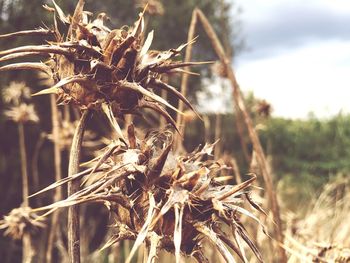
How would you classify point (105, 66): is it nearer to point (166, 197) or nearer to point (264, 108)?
point (166, 197)

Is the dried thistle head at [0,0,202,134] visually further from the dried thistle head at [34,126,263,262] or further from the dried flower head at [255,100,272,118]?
the dried flower head at [255,100,272,118]

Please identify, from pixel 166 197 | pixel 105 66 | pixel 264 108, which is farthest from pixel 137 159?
pixel 264 108

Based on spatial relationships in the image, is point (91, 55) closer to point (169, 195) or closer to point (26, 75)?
point (169, 195)

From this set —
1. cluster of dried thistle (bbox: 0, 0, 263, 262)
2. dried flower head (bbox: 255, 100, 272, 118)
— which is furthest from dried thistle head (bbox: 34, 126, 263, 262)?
dried flower head (bbox: 255, 100, 272, 118)

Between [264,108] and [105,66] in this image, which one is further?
[264,108]

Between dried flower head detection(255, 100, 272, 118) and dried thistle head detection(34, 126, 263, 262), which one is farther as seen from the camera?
dried flower head detection(255, 100, 272, 118)

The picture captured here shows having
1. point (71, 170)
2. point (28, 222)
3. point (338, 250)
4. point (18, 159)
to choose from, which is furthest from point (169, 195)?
point (18, 159)

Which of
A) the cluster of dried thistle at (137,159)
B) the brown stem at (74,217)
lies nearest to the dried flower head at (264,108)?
the cluster of dried thistle at (137,159)
